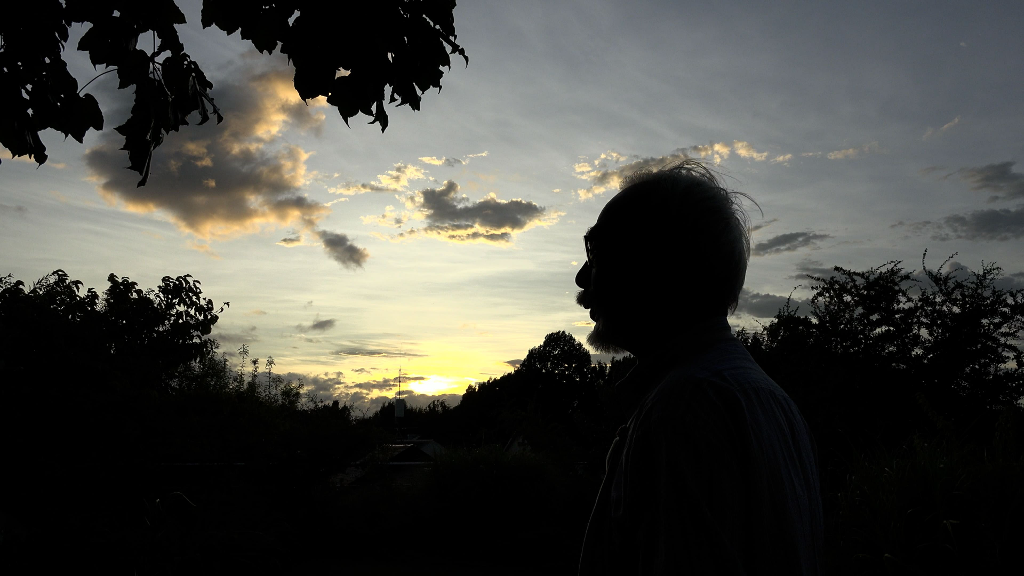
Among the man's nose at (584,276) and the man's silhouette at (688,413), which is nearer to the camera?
the man's silhouette at (688,413)

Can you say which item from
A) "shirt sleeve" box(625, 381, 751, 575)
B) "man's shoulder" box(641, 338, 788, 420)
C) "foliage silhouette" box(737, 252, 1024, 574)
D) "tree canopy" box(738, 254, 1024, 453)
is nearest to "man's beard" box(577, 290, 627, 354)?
"man's shoulder" box(641, 338, 788, 420)

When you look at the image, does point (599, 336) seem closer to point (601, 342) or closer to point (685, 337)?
point (601, 342)

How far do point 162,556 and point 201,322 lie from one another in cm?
725

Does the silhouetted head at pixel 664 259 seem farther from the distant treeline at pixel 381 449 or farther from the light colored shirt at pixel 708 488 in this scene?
the distant treeline at pixel 381 449

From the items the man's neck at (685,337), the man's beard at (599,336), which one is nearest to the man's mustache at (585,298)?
the man's beard at (599,336)

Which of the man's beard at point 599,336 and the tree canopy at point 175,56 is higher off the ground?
the tree canopy at point 175,56

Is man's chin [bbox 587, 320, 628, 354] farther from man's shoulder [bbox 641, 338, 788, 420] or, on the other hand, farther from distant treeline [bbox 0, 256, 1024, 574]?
distant treeline [bbox 0, 256, 1024, 574]

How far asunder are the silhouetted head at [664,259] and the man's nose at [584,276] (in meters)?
0.17

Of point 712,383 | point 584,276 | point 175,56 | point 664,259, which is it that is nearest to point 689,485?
point 712,383

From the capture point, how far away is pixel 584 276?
182 cm

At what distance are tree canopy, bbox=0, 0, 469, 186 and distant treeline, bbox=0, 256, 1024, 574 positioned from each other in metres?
4.21

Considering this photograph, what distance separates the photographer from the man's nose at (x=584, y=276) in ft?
5.91

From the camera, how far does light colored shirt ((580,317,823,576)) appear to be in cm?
108

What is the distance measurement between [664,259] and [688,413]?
0.45 metres
